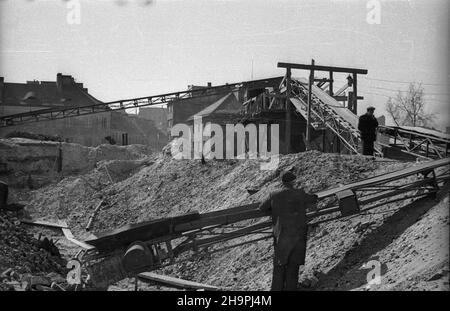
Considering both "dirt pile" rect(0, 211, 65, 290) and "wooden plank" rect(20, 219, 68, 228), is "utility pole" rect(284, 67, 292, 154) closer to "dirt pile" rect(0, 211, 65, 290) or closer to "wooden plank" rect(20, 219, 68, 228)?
"wooden plank" rect(20, 219, 68, 228)

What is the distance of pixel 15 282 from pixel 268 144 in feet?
50.5

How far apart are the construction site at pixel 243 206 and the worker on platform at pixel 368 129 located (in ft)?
0.47

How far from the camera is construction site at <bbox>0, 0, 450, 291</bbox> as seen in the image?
902 centimetres

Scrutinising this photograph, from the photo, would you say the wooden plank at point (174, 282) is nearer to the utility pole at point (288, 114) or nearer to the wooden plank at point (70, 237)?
the wooden plank at point (70, 237)

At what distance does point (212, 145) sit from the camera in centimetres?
2483

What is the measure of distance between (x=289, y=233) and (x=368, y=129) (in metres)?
7.66

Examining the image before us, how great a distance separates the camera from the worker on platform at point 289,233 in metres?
8.65

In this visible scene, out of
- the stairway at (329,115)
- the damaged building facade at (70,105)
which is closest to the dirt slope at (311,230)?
the stairway at (329,115)

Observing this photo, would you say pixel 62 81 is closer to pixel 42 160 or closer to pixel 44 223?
pixel 42 160

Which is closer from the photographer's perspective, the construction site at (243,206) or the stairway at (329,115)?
the construction site at (243,206)

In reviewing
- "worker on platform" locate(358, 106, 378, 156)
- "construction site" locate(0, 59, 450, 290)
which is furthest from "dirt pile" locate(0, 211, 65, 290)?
"worker on platform" locate(358, 106, 378, 156)

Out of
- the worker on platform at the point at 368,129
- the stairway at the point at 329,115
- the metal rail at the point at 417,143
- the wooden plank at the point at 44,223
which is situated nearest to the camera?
the metal rail at the point at 417,143

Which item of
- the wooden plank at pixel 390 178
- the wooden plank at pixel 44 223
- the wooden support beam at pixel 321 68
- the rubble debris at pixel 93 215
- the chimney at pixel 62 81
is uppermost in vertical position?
the chimney at pixel 62 81
